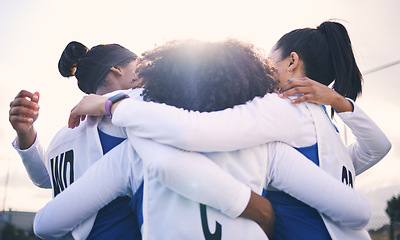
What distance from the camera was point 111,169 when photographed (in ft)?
5.81

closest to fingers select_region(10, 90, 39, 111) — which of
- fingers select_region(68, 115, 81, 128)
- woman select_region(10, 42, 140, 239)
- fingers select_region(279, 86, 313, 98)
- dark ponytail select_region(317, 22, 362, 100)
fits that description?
woman select_region(10, 42, 140, 239)

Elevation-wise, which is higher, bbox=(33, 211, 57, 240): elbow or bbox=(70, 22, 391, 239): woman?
bbox=(70, 22, 391, 239): woman

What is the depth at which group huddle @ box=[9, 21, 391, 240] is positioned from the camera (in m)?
1.54

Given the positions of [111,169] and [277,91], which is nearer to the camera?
[111,169]

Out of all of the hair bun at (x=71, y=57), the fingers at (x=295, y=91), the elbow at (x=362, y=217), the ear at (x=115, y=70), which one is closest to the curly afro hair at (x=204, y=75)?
the fingers at (x=295, y=91)

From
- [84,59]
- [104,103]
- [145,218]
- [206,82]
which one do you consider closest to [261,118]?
[206,82]

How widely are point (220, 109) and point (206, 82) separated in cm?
13

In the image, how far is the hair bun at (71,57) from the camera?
9.68 feet

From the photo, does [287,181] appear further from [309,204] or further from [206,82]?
[206,82]

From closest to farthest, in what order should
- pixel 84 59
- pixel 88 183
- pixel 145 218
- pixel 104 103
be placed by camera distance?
pixel 145 218, pixel 88 183, pixel 104 103, pixel 84 59

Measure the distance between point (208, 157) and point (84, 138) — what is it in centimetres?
87

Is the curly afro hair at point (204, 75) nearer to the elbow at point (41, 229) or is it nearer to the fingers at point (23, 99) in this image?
the elbow at point (41, 229)

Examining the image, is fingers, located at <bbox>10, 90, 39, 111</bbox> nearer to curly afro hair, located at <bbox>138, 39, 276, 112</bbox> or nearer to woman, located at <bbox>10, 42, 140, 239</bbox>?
woman, located at <bbox>10, 42, 140, 239</bbox>

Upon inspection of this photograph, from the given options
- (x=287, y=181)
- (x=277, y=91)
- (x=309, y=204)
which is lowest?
(x=309, y=204)
